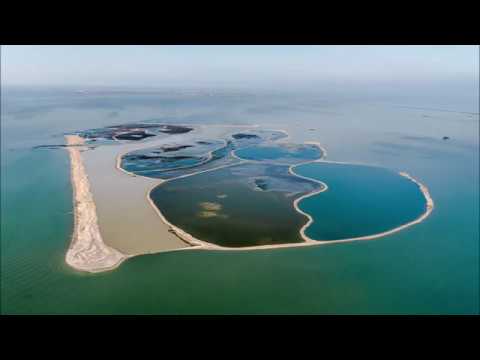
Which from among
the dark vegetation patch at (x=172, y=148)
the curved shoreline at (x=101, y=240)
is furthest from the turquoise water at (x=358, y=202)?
the dark vegetation patch at (x=172, y=148)

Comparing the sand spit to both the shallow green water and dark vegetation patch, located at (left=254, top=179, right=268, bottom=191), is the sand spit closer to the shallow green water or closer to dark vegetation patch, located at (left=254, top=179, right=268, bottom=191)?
the shallow green water

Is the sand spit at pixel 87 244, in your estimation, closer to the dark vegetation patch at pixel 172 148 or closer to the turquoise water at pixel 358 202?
the turquoise water at pixel 358 202

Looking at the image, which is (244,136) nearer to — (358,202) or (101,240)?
(358,202)

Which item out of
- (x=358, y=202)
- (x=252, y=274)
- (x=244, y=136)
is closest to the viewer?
(x=252, y=274)

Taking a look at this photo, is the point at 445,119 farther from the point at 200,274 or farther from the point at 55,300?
the point at 55,300

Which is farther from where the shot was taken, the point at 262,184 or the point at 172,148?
the point at 172,148

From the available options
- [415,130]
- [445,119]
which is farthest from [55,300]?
[445,119]

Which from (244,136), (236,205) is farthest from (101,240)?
(244,136)
